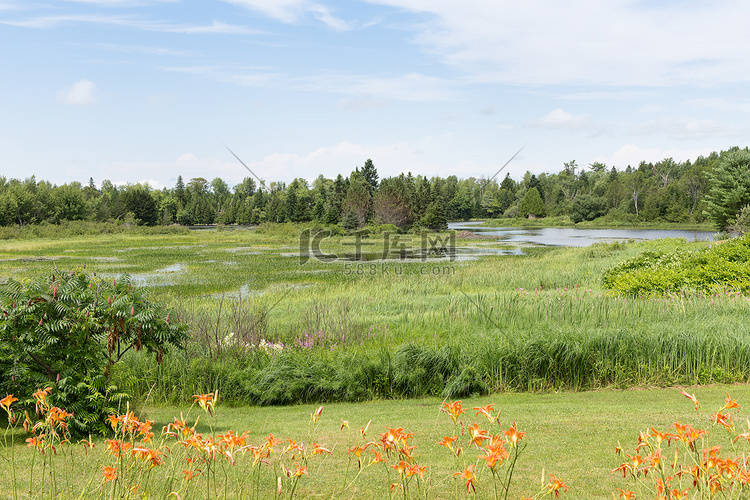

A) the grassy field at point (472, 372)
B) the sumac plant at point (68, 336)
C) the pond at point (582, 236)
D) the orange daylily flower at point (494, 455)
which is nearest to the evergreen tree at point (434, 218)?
the pond at point (582, 236)

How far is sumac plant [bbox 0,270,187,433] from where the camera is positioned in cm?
530

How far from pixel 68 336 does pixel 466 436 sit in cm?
431

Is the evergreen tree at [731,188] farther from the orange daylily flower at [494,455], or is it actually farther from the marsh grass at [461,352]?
the orange daylily flower at [494,455]

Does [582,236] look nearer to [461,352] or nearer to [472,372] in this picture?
[461,352]

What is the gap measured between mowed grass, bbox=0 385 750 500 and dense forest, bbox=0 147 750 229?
33371 mm

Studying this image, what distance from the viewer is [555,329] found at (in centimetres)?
873

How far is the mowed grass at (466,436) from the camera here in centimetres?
408

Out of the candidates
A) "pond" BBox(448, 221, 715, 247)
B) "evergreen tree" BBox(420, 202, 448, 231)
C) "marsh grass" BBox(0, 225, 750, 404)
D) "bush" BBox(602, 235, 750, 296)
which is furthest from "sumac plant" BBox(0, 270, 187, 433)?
"evergreen tree" BBox(420, 202, 448, 231)

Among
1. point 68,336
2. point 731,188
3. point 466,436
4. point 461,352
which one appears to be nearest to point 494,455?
point 466,436

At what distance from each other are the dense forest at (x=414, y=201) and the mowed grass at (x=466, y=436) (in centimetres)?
3337

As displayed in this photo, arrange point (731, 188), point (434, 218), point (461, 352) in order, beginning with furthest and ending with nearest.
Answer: point (434, 218), point (731, 188), point (461, 352)

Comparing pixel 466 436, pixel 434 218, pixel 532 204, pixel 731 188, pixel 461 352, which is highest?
pixel 532 204

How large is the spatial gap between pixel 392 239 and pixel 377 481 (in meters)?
52.8

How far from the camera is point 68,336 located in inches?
216
